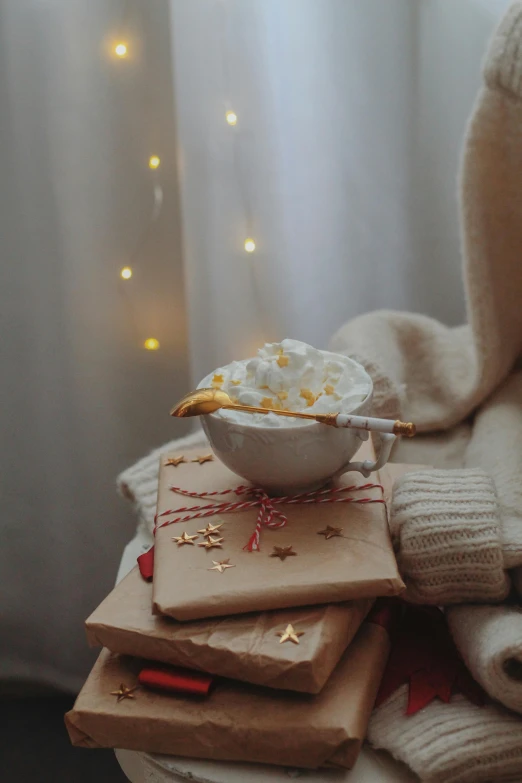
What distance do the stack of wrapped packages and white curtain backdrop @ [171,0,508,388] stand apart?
54cm

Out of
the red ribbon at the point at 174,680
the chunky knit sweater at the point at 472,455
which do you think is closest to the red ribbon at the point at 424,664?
the chunky knit sweater at the point at 472,455

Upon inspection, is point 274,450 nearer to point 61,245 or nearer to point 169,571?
point 169,571

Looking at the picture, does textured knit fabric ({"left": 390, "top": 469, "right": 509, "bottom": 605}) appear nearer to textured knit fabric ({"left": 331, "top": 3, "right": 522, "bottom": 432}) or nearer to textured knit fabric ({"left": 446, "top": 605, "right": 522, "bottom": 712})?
textured knit fabric ({"left": 446, "top": 605, "right": 522, "bottom": 712})

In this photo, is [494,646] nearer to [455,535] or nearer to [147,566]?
[455,535]

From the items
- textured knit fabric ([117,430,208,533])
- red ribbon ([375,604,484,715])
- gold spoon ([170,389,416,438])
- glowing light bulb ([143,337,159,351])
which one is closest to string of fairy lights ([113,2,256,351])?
glowing light bulb ([143,337,159,351])

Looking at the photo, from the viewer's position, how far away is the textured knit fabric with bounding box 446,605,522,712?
477 mm

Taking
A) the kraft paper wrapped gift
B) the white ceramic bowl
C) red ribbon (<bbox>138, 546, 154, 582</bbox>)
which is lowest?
red ribbon (<bbox>138, 546, 154, 582</bbox>)

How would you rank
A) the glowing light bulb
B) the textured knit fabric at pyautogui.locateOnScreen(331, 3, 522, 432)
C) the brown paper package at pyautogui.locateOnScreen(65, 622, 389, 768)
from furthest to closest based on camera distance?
1. the glowing light bulb
2. the textured knit fabric at pyautogui.locateOnScreen(331, 3, 522, 432)
3. the brown paper package at pyautogui.locateOnScreen(65, 622, 389, 768)

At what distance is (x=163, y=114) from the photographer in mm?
1014

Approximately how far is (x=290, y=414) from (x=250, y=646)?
171 millimetres

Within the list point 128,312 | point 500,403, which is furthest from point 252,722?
point 128,312

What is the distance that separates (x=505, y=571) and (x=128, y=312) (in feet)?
2.32

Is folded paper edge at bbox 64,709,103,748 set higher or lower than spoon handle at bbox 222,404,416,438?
lower

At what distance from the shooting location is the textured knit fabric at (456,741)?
18.6 inches
